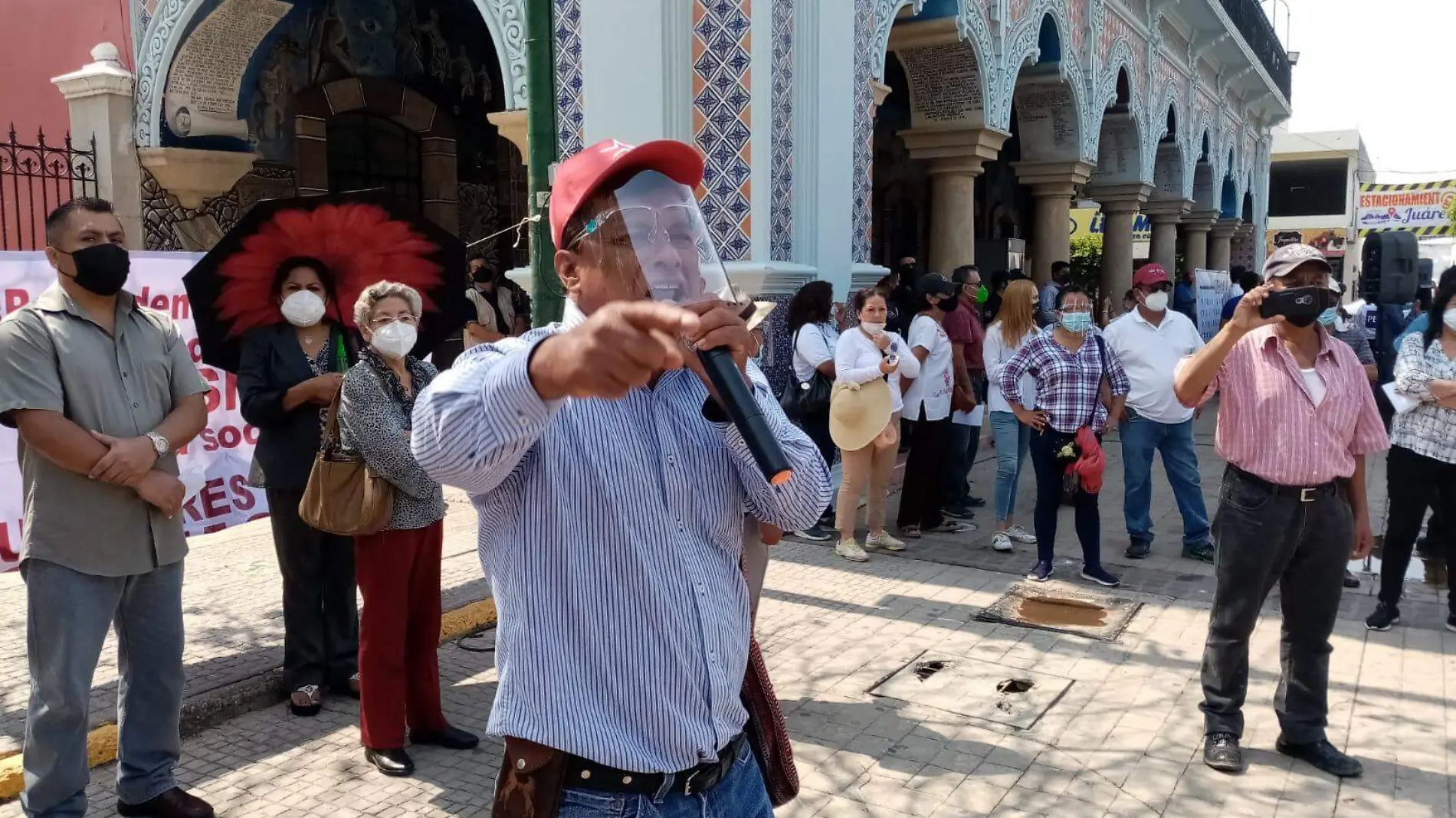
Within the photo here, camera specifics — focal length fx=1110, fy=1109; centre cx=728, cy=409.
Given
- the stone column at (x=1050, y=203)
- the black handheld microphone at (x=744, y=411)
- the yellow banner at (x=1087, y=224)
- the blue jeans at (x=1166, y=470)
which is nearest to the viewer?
the black handheld microphone at (x=744, y=411)

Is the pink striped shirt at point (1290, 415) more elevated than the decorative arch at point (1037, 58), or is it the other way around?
the decorative arch at point (1037, 58)

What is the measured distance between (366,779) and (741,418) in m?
3.03

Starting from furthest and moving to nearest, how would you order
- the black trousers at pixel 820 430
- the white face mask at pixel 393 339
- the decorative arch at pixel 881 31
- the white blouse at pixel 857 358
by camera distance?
the decorative arch at pixel 881 31 < the black trousers at pixel 820 430 < the white blouse at pixel 857 358 < the white face mask at pixel 393 339

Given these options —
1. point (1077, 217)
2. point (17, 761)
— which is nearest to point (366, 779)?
point (17, 761)

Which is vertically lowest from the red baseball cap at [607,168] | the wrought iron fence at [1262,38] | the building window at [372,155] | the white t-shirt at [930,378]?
the white t-shirt at [930,378]

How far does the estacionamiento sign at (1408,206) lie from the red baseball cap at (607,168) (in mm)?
48479

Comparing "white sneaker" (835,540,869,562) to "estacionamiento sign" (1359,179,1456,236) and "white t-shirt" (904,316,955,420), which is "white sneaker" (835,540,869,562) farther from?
"estacionamiento sign" (1359,179,1456,236)

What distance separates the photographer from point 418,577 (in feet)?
13.3

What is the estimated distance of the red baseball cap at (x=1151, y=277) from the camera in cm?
679

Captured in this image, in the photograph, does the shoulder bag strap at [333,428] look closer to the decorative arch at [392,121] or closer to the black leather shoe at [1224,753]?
the black leather shoe at [1224,753]

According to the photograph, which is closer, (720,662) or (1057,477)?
(720,662)

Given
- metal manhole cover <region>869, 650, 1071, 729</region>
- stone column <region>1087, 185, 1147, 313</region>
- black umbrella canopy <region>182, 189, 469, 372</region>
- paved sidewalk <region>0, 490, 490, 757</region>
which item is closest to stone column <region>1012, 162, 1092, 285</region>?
stone column <region>1087, 185, 1147, 313</region>

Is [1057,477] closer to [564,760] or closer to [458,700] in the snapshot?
[458,700]

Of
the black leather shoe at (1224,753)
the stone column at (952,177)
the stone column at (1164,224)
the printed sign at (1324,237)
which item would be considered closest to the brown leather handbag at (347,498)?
the black leather shoe at (1224,753)
